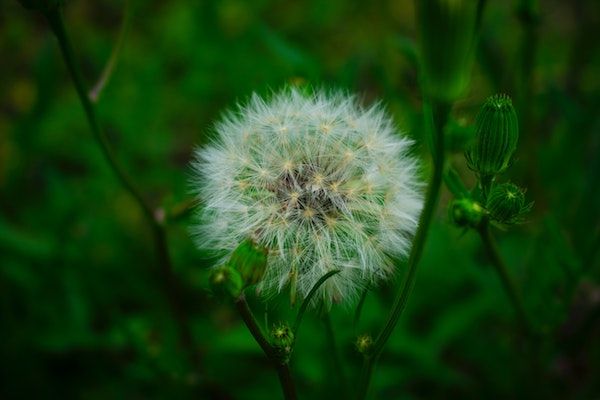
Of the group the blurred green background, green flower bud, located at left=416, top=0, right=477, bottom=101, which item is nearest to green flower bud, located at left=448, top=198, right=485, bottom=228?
the blurred green background

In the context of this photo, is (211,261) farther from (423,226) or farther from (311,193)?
(423,226)

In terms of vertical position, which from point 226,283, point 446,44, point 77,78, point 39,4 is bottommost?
point 226,283

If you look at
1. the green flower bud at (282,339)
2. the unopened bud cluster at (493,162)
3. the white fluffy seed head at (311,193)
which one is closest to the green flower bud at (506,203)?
the unopened bud cluster at (493,162)

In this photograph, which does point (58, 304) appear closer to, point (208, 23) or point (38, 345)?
point (38, 345)

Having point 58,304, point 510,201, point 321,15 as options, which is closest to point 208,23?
point 321,15

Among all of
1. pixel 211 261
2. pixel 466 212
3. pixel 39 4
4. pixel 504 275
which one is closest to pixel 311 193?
pixel 466 212

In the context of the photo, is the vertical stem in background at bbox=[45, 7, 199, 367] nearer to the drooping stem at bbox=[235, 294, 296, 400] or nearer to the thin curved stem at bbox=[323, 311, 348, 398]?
the thin curved stem at bbox=[323, 311, 348, 398]
